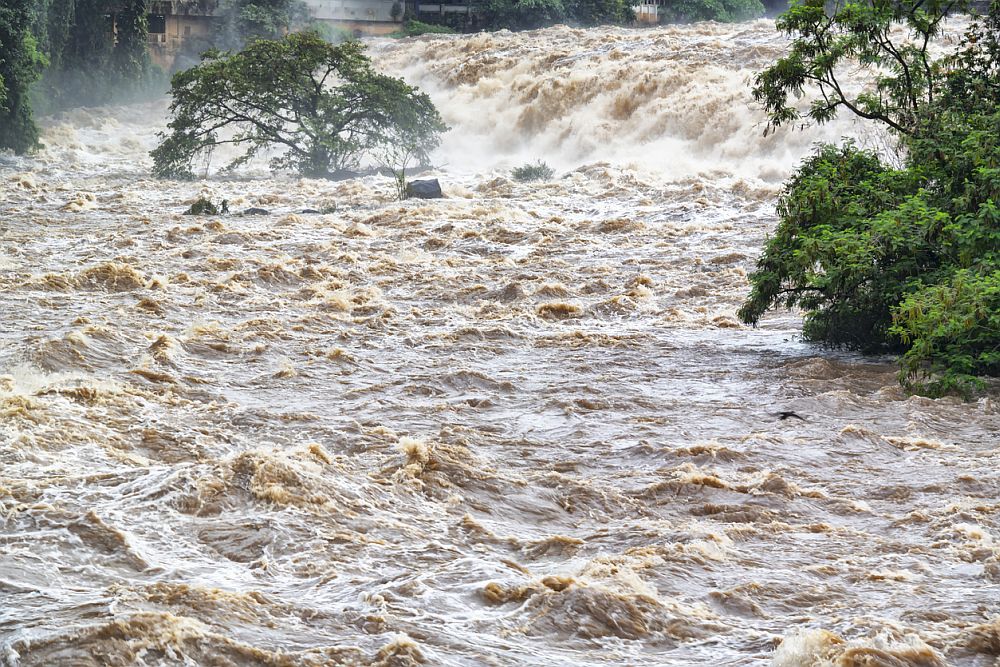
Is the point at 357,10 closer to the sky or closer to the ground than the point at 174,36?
closer to the sky

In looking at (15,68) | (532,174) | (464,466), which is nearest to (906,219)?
(464,466)

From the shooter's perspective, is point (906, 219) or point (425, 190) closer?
point (906, 219)

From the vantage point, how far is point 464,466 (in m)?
7.87

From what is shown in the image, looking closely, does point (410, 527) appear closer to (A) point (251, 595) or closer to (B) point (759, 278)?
(A) point (251, 595)

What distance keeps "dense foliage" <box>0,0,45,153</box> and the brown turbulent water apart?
11513 mm

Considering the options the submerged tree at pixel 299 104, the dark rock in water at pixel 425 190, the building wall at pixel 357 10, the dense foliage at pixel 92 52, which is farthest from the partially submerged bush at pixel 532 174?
the building wall at pixel 357 10

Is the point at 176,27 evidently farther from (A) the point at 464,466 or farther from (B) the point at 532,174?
(A) the point at 464,466

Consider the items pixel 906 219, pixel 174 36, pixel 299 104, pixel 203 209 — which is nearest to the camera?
pixel 906 219

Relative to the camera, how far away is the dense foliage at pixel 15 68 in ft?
88.6

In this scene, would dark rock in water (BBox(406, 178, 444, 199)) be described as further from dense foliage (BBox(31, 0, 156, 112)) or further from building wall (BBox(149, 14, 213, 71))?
building wall (BBox(149, 14, 213, 71))

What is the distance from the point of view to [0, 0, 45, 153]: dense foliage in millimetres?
27000

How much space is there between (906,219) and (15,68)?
917 inches

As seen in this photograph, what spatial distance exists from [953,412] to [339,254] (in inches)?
374

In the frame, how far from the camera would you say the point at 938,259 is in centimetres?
994
